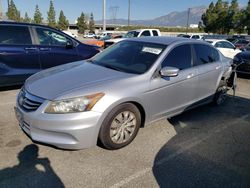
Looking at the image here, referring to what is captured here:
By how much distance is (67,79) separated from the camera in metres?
3.49

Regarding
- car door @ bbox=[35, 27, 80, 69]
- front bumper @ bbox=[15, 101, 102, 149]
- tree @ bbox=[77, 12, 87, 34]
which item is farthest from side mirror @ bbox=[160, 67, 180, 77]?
tree @ bbox=[77, 12, 87, 34]

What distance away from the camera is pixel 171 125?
4422mm

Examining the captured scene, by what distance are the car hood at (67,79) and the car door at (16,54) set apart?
2226 millimetres

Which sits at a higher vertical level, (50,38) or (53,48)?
(50,38)

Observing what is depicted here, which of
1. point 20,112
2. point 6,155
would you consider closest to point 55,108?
point 20,112

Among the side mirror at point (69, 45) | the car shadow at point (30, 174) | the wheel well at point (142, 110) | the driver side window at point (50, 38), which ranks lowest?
the car shadow at point (30, 174)

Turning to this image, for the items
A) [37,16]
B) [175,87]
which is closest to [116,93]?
[175,87]

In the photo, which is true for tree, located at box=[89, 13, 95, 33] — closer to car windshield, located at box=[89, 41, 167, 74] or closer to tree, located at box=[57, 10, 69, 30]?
tree, located at box=[57, 10, 69, 30]

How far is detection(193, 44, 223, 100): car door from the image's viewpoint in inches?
183

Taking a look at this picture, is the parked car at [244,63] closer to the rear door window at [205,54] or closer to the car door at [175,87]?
the rear door window at [205,54]

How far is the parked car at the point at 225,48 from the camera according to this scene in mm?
12609

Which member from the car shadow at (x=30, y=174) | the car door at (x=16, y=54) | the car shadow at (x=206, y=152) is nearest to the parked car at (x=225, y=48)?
the car shadow at (x=206, y=152)

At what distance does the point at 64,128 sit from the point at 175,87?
1956 mm

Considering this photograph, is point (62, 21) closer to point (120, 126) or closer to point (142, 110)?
point (142, 110)
